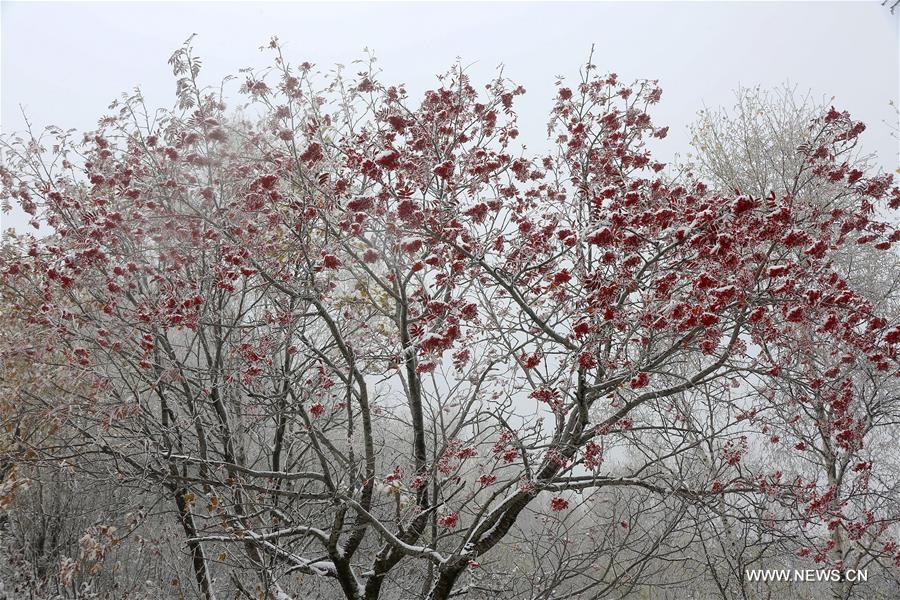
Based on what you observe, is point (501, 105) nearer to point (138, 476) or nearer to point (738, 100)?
point (138, 476)

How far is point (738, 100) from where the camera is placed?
11.3m

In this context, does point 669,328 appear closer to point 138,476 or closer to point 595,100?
point 595,100

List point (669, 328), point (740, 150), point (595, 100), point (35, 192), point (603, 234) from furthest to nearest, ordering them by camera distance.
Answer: point (740, 150), point (35, 192), point (595, 100), point (669, 328), point (603, 234)

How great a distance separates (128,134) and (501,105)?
3420 mm

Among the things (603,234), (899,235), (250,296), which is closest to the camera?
(603,234)

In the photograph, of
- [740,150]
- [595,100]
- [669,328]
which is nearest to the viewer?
[669,328]

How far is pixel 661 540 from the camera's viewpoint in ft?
14.4

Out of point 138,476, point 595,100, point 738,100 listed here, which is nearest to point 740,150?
point 738,100

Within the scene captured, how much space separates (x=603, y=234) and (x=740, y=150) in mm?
9270

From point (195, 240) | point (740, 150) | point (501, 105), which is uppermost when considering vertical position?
point (740, 150)

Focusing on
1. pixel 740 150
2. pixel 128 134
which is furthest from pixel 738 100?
pixel 128 134

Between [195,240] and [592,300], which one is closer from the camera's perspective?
[592,300]

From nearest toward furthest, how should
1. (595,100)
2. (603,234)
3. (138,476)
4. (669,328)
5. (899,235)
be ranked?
(603,234), (669,328), (899,235), (138,476), (595,100)

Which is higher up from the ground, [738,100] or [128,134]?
[738,100]
